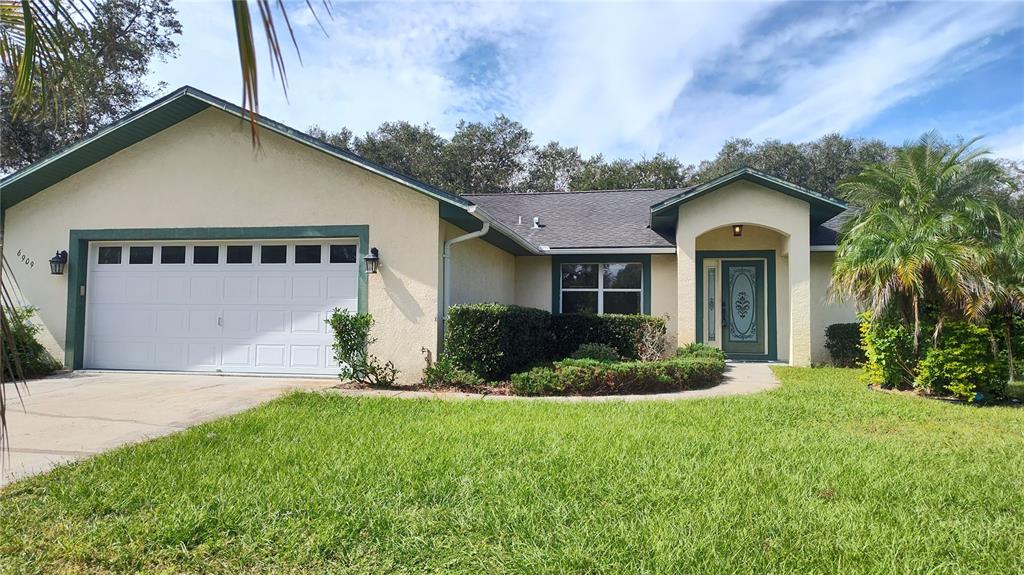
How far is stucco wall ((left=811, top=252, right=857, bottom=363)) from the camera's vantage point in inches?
531

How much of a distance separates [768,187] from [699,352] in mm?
4165

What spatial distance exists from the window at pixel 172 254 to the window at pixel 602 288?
28.5ft

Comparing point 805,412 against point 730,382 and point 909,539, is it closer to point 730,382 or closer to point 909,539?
point 730,382

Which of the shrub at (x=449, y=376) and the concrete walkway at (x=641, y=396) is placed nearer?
the concrete walkway at (x=641, y=396)

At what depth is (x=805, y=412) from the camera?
7.13m

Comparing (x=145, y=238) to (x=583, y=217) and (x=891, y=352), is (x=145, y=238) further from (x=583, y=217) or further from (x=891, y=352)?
(x=891, y=352)

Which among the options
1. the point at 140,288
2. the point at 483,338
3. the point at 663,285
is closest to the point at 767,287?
the point at 663,285

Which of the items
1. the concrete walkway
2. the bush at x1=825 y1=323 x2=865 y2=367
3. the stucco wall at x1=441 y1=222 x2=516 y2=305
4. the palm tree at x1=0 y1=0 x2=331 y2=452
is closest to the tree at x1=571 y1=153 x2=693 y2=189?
the stucco wall at x1=441 y1=222 x2=516 y2=305

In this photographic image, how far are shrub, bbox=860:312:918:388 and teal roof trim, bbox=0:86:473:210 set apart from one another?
674cm

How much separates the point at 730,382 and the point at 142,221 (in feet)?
35.8

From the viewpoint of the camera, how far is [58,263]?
10.5 meters

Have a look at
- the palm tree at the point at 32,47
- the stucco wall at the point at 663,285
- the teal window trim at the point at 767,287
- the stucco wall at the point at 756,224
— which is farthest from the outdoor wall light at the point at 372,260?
the teal window trim at the point at 767,287

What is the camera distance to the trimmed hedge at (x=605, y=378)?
8.64m

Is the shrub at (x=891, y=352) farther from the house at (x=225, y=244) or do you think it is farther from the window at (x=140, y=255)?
the window at (x=140, y=255)
